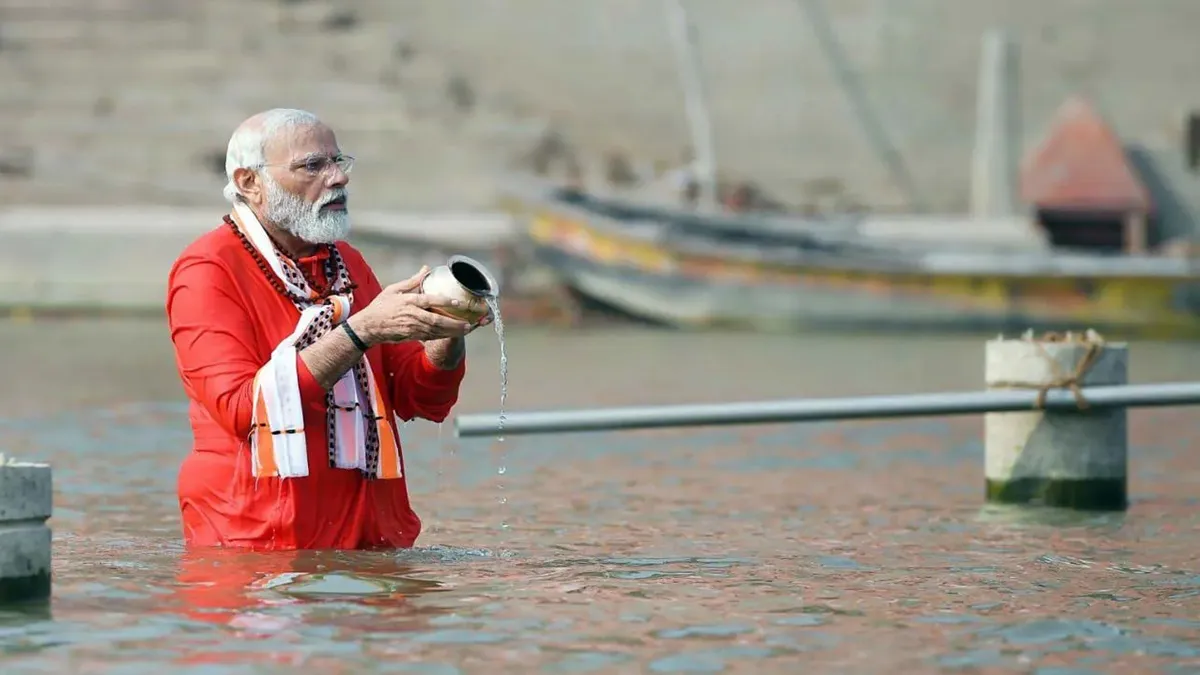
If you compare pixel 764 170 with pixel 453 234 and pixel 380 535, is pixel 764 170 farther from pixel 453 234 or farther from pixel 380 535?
pixel 380 535

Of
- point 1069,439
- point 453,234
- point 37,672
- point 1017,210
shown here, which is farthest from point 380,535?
point 1017,210

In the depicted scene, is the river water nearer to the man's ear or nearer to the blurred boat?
the man's ear

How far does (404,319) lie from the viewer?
24.6 ft

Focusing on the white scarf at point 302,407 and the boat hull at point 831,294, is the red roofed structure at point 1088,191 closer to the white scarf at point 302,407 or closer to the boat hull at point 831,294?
the boat hull at point 831,294

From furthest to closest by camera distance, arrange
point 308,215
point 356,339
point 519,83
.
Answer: point 519,83
point 308,215
point 356,339

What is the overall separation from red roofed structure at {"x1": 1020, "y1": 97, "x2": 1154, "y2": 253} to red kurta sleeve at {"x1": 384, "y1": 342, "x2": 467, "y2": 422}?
31485 mm

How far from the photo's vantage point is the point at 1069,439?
37.7 feet

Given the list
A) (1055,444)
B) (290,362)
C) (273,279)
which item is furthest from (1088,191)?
(290,362)

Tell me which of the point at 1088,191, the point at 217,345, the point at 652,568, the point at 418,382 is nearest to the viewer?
the point at 217,345

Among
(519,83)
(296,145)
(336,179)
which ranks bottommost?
(336,179)

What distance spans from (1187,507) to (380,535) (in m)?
4.85

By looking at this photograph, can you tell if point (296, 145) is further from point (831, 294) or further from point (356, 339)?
point (831, 294)

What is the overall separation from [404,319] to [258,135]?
83 centimetres

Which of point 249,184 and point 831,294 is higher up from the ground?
point 831,294
